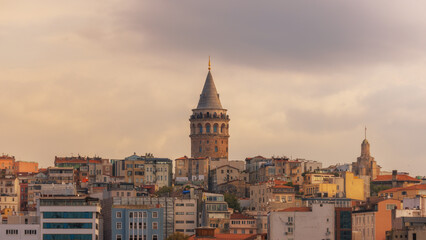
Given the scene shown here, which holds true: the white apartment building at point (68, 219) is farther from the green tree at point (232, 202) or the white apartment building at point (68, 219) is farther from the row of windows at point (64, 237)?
the green tree at point (232, 202)

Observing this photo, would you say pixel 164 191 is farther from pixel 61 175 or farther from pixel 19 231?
pixel 19 231

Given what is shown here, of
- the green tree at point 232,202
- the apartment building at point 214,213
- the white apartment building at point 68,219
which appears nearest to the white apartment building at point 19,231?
the white apartment building at point 68,219

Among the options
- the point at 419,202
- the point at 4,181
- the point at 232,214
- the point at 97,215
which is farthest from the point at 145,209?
the point at 4,181

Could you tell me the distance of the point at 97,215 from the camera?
143 m

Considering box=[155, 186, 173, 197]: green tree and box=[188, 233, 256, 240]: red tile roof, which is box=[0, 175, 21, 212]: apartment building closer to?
box=[155, 186, 173, 197]: green tree

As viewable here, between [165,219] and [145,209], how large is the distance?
902 centimetres

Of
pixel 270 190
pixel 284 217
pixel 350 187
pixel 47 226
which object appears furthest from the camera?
pixel 350 187

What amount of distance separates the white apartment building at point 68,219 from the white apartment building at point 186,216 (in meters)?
22.4

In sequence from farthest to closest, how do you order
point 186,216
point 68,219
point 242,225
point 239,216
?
point 239,216
point 186,216
point 242,225
point 68,219

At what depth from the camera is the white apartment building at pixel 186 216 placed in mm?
162000

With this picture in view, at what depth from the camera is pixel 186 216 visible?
163625 mm

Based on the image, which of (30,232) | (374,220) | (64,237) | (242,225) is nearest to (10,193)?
(242,225)

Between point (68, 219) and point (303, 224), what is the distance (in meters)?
22.8

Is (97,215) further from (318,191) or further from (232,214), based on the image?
(318,191)
